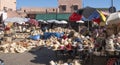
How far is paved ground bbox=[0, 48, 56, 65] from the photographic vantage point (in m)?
17.5

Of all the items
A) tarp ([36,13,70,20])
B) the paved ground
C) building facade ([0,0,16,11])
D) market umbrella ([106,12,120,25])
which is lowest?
tarp ([36,13,70,20])

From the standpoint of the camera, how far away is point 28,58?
751 inches

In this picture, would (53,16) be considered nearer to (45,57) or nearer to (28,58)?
(45,57)

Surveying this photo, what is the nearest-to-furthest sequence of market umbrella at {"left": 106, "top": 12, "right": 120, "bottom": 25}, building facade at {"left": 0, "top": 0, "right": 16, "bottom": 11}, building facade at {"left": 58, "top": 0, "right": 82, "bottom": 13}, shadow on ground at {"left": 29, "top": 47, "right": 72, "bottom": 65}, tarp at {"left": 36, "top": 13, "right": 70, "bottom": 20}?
market umbrella at {"left": 106, "top": 12, "right": 120, "bottom": 25} < shadow on ground at {"left": 29, "top": 47, "right": 72, "bottom": 65} < tarp at {"left": 36, "top": 13, "right": 70, "bottom": 20} < building facade at {"left": 0, "top": 0, "right": 16, "bottom": 11} < building facade at {"left": 58, "top": 0, "right": 82, "bottom": 13}

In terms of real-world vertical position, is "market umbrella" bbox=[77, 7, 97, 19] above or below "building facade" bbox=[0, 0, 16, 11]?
above

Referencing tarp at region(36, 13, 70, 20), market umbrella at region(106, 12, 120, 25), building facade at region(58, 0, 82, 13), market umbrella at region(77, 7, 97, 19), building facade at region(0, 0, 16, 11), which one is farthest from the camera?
building facade at region(58, 0, 82, 13)

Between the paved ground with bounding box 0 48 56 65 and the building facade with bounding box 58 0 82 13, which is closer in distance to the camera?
the paved ground with bounding box 0 48 56 65

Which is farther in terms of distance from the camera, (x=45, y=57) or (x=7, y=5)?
(x=7, y=5)

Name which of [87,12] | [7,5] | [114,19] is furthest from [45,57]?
[7,5]

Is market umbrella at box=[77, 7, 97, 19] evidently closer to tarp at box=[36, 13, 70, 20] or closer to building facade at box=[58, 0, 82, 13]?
tarp at box=[36, 13, 70, 20]

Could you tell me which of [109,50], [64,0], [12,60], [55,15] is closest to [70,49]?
[12,60]

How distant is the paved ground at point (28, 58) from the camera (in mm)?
17547

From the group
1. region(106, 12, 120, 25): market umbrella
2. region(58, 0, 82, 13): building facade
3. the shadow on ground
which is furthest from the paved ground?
region(58, 0, 82, 13): building facade

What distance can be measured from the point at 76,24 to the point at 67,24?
8.58ft
